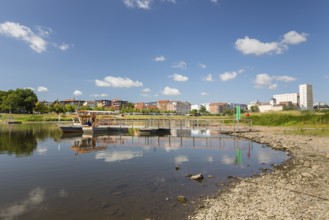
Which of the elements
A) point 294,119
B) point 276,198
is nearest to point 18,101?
point 294,119

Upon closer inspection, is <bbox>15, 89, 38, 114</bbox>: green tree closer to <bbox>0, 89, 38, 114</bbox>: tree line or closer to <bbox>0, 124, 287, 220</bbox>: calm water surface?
<bbox>0, 89, 38, 114</bbox>: tree line

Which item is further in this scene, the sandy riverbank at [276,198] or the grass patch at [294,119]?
the grass patch at [294,119]

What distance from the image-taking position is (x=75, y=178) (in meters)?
16.0

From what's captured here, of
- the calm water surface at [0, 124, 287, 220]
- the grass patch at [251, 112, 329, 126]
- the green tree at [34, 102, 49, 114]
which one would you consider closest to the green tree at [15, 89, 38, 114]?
the green tree at [34, 102, 49, 114]

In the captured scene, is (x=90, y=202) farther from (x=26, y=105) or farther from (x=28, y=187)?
(x=26, y=105)

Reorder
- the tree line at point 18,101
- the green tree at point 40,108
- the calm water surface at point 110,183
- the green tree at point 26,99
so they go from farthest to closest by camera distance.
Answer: the green tree at point 40,108
the green tree at point 26,99
the tree line at point 18,101
the calm water surface at point 110,183

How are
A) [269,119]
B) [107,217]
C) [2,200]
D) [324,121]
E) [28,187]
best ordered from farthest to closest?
1. [269,119]
2. [324,121]
3. [28,187]
4. [2,200]
5. [107,217]

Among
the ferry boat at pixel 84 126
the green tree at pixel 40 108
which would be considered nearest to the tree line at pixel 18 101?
the green tree at pixel 40 108

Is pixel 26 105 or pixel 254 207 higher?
pixel 26 105

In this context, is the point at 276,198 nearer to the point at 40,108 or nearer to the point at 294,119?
the point at 294,119

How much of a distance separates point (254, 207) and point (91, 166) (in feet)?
45.1

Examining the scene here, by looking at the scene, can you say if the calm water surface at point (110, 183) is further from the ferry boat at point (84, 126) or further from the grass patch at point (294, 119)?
the grass patch at point (294, 119)

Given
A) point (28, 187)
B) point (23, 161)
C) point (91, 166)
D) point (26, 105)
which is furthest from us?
point (26, 105)

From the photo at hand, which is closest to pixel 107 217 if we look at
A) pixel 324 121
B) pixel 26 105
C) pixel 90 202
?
pixel 90 202
